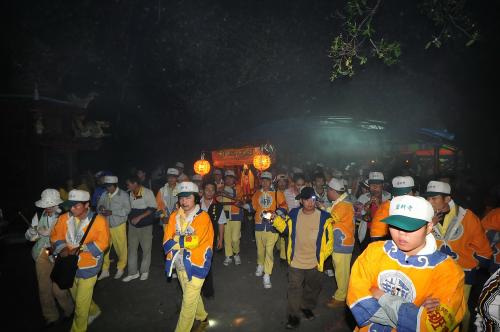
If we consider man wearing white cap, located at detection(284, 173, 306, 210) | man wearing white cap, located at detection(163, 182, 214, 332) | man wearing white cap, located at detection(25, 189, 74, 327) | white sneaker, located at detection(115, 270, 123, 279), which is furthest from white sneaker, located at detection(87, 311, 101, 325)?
man wearing white cap, located at detection(284, 173, 306, 210)

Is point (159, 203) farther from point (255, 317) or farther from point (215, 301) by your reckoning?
point (255, 317)

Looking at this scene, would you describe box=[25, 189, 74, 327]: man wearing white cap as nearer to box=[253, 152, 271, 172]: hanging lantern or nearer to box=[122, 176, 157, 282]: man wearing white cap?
box=[122, 176, 157, 282]: man wearing white cap

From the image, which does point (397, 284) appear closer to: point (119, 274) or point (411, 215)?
point (411, 215)

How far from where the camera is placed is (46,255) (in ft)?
16.9

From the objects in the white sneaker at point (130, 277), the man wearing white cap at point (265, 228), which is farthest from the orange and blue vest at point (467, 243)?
the white sneaker at point (130, 277)

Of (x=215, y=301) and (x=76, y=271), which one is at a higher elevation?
(x=76, y=271)

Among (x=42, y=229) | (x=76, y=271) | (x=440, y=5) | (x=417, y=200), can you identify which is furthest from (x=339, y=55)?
(x=42, y=229)

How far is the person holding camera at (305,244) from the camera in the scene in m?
5.02

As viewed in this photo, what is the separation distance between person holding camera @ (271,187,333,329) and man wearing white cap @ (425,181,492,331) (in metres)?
1.60

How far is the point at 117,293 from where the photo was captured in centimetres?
642

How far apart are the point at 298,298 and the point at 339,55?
13.6ft

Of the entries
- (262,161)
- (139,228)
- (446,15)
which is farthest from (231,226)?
(446,15)

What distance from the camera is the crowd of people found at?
2357 mm

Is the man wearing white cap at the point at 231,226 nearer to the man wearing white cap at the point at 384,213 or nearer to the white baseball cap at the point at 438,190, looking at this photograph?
the man wearing white cap at the point at 384,213
